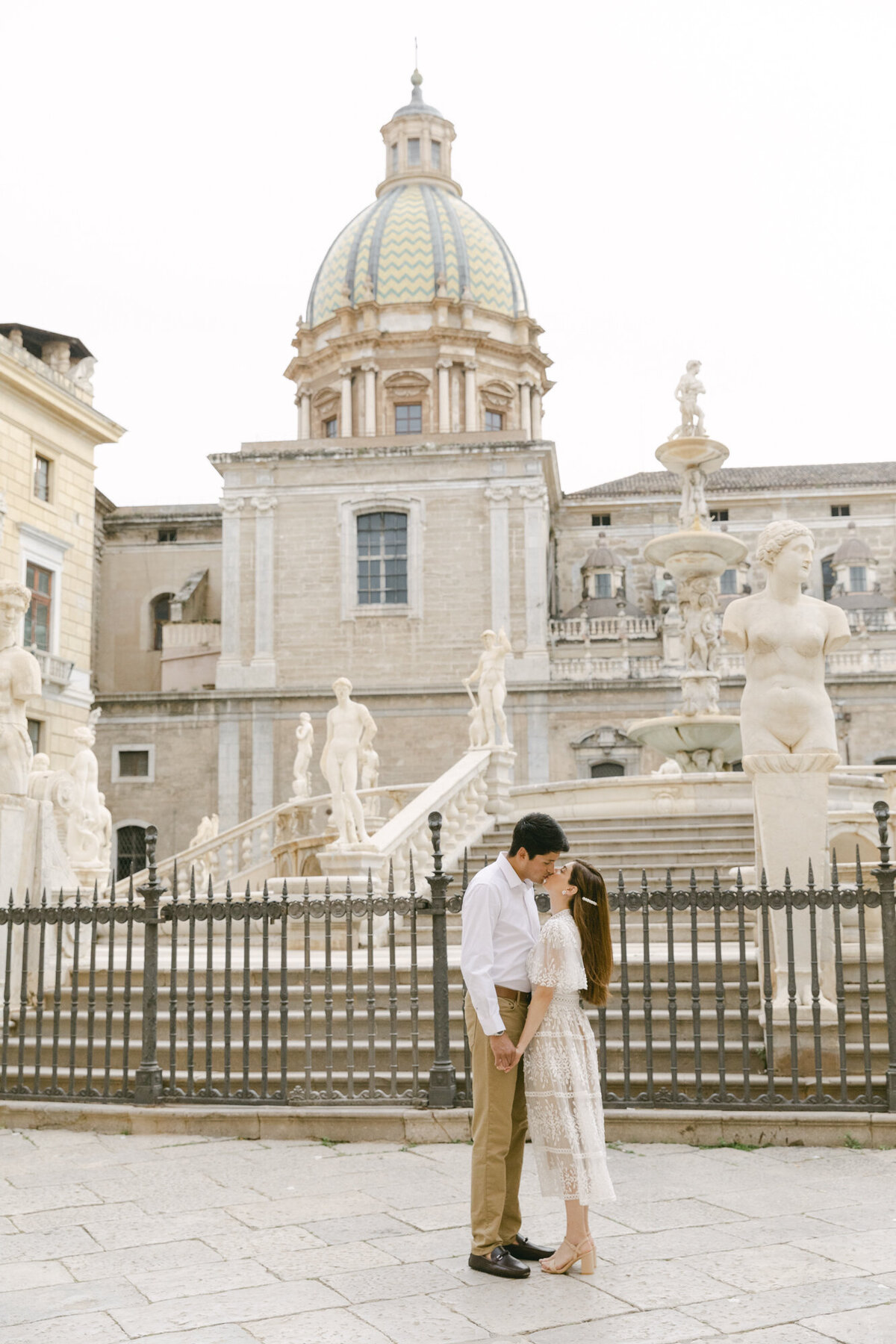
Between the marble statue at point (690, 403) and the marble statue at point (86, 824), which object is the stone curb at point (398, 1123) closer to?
the marble statue at point (86, 824)

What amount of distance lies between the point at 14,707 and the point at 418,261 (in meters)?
37.5

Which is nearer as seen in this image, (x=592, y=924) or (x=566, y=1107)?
(x=566, y=1107)

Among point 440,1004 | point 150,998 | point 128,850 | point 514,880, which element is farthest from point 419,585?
point 514,880

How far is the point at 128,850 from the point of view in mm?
34812

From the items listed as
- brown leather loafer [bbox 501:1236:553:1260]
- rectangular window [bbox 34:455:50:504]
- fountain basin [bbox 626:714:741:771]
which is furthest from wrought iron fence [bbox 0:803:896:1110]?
rectangular window [bbox 34:455:50:504]

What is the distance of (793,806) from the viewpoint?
7789 mm

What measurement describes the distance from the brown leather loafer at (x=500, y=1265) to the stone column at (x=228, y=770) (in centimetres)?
2992

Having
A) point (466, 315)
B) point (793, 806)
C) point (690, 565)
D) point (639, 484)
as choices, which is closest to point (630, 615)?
point (639, 484)

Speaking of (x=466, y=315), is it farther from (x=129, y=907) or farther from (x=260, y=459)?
(x=129, y=907)

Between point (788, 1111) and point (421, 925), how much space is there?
5470mm

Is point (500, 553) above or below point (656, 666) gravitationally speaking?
above

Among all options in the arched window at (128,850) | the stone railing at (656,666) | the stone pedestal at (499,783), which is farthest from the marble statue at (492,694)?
the arched window at (128,850)

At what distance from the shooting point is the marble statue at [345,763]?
48.2 ft

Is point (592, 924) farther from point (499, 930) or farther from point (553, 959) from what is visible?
point (499, 930)
